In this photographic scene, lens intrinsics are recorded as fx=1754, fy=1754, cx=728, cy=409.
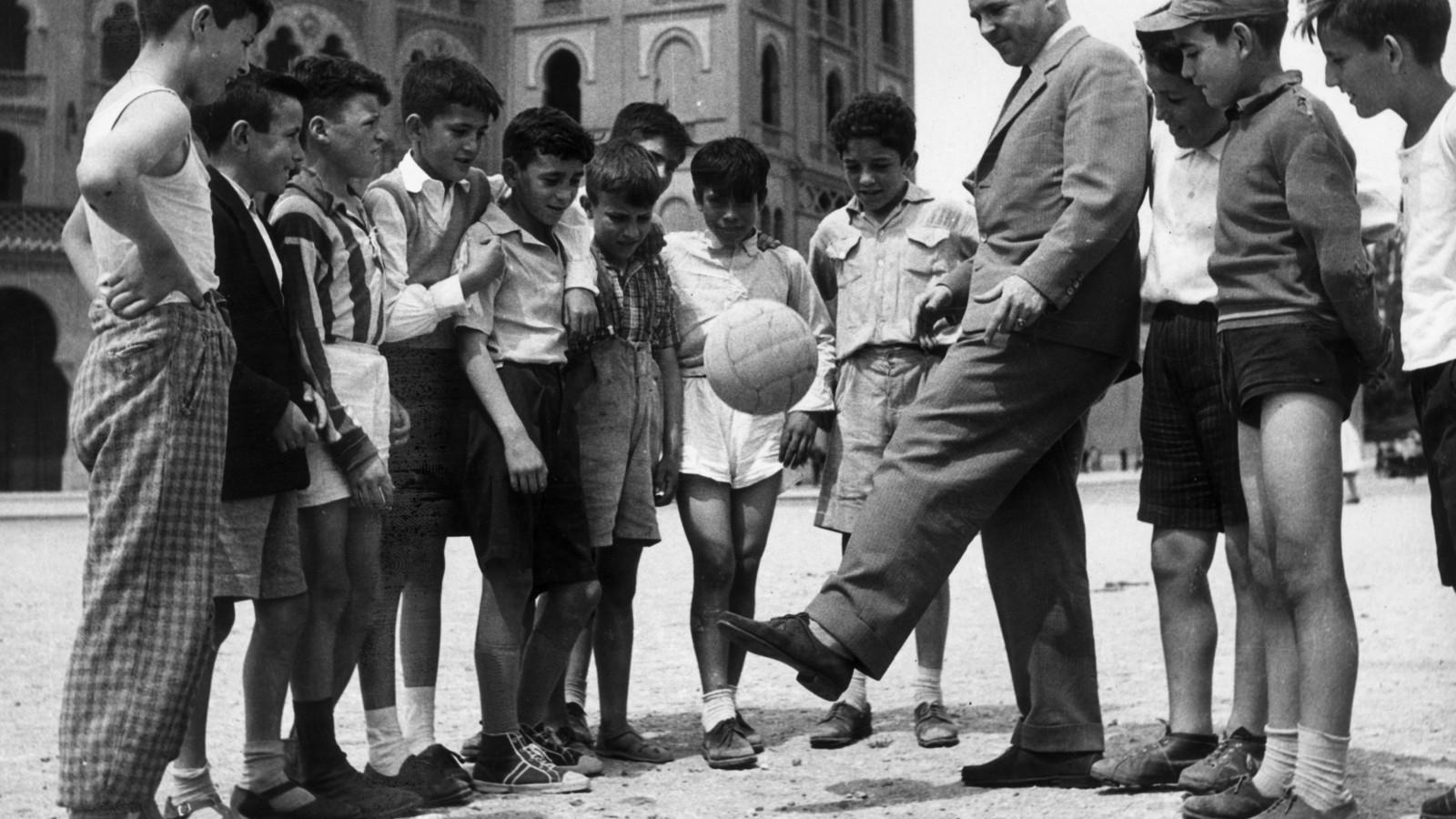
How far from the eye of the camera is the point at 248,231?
4.53m

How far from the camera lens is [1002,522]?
5.04 metres

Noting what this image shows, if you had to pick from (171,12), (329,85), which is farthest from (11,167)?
(171,12)

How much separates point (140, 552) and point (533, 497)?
1.72m

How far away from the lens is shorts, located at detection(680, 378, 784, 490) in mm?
6156

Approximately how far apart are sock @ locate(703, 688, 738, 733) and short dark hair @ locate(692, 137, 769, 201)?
174 cm

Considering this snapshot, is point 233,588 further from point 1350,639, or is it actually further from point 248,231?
point 1350,639

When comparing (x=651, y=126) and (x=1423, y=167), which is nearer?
(x=1423, y=167)

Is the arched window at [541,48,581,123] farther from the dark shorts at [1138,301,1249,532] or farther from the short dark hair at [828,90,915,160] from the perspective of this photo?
the dark shorts at [1138,301,1249,532]

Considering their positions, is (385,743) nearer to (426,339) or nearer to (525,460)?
(525,460)

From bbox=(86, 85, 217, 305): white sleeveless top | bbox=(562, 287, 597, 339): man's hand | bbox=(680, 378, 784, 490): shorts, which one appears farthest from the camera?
bbox=(680, 378, 784, 490): shorts

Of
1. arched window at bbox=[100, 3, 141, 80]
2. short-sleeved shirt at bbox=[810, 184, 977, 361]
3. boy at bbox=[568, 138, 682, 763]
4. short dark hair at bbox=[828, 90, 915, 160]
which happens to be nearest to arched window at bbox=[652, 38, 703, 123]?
arched window at bbox=[100, 3, 141, 80]

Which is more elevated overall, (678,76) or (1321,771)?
(678,76)

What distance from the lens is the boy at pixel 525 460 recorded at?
17.2 ft

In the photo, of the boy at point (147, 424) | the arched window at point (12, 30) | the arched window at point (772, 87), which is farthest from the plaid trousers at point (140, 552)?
the arched window at point (772, 87)
